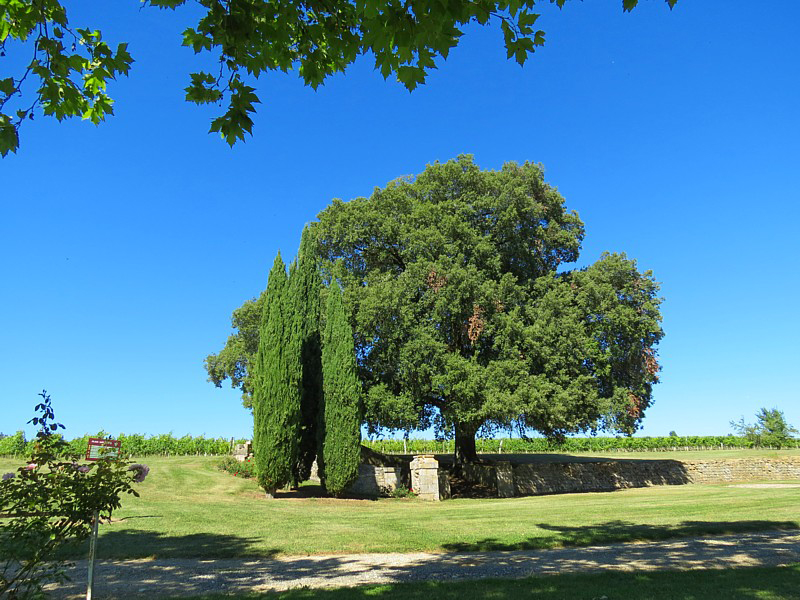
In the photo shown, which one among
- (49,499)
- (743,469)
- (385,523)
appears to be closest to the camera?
(49,499)

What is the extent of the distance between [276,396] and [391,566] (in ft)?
36.8

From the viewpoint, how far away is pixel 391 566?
7430 millimetres

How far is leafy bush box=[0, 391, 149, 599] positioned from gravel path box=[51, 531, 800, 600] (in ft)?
4.51

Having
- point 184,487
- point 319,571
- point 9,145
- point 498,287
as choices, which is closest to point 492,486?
point 498,287

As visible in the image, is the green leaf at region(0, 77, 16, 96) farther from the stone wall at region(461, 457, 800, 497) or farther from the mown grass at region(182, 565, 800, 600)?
the stone wall at region(461, 457, 800, 497)

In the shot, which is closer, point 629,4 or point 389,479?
point 629,4

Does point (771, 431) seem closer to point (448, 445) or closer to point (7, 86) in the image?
point (448, 445)

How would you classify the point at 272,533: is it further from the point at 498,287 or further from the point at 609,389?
the point at 609,389

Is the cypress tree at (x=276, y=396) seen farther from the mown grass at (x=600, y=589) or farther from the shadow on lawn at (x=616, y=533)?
the mown grass at (x=600, y=589)

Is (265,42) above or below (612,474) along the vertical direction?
above

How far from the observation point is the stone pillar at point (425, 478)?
19531mm

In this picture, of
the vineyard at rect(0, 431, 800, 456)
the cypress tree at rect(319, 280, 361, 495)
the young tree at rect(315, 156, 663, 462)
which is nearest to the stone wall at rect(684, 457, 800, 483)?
the young tree at rect(315, 156, 663, 462)

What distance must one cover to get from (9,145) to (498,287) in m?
18.9

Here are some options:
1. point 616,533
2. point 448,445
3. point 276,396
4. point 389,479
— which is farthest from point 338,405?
point 448,445
